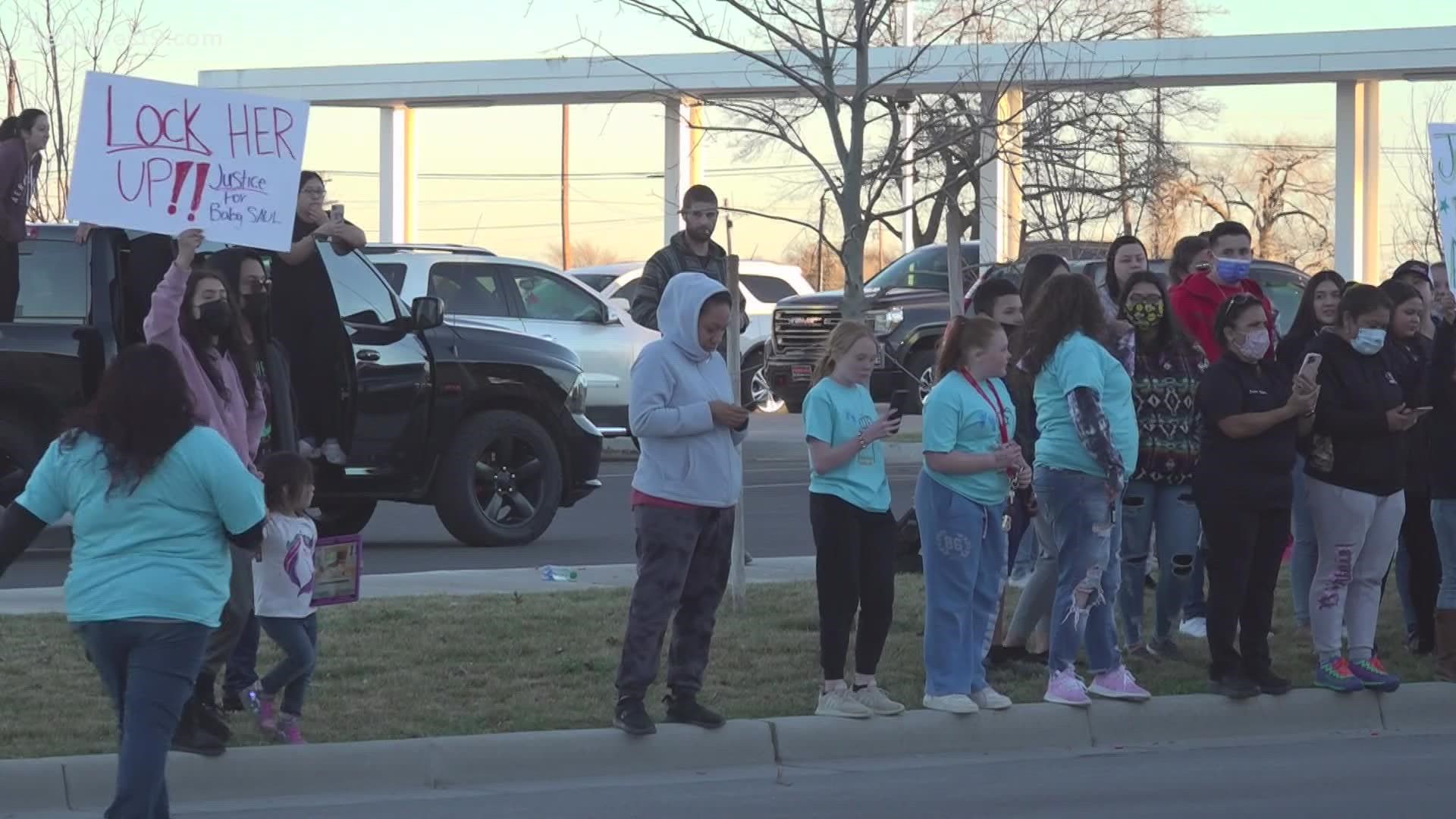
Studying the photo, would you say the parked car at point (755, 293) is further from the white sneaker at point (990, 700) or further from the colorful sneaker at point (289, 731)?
the colorful sneaker at point (289, 731)

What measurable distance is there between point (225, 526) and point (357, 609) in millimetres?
4467

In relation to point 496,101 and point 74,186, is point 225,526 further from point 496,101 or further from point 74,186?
point 496,101

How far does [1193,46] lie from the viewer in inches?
1334

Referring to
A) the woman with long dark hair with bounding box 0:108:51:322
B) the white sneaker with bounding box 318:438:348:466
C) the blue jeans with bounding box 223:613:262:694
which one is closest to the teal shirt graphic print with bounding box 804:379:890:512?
the blue jeans with bounding box 223:613:262:694

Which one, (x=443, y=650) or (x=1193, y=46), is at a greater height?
(x=1193, y=46)

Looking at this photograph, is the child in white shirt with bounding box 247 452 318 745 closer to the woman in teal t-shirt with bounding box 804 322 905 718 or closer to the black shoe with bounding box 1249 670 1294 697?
the woman in teal t-shirt with bounding box 804 322 905 718

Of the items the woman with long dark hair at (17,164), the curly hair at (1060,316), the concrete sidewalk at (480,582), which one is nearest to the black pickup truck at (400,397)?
the concrete sidewalk at (480,582)

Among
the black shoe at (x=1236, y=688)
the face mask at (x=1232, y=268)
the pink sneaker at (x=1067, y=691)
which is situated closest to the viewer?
the pink sneaker at (x=1067, y=691)

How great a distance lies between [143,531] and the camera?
18.8ft

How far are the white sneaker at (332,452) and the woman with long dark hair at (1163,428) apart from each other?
4054 millimetres

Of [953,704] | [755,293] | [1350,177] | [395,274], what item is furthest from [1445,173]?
[1350,177]

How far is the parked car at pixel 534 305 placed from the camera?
19.2 meters

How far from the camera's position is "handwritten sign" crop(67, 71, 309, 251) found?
7.98 m

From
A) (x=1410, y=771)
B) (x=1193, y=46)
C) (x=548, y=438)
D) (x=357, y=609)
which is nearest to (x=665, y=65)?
(x=1193, y=46)
